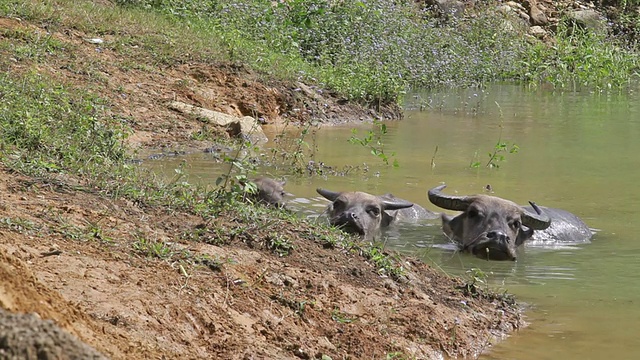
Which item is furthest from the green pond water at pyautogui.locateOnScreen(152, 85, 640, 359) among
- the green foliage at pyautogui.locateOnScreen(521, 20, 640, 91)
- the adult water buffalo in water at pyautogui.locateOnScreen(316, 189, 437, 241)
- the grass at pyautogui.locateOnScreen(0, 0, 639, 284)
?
the green foliage at pyautogui.locateOnScreen(521, 20, 640, 91)

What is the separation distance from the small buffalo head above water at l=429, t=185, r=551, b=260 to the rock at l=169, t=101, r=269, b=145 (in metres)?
3.60

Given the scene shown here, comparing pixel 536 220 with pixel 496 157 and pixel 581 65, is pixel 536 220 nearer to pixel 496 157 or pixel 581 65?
pixel 496 157

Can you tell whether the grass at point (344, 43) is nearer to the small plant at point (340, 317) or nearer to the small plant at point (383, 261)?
the small plant at point (383, 261)

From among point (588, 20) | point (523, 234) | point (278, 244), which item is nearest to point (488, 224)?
point (523, 234)

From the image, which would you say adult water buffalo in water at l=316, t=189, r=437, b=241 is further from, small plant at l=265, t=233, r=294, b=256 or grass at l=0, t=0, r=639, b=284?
small plant at l=265, t=233, r=294, b=256

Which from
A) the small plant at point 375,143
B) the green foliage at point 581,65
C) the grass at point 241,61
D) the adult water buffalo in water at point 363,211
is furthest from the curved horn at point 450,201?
the green foliage at point 581,65

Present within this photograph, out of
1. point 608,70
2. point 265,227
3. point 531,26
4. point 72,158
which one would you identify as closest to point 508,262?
point 265,227

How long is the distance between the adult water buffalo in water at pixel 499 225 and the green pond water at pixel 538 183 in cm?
14

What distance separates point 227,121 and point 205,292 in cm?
777

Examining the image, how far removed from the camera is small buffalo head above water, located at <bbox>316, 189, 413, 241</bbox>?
8862 millimetres

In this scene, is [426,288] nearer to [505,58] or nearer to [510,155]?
[510,155]

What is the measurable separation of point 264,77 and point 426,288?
8568 mm

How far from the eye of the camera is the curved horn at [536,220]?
8.88 meters

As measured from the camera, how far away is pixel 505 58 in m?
23.5
